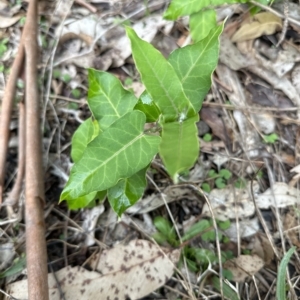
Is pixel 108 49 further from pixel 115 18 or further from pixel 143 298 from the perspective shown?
pixel 143 298

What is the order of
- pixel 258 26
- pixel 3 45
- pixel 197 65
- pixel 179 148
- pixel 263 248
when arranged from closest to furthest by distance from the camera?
pixel 179 148, pixel 197 65, pixel 263 248, pixel 258 26, pixel 3 45

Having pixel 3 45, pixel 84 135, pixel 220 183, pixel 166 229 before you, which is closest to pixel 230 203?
pixel 220 183

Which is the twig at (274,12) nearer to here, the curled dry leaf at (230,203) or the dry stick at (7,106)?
the curled dry leaf at (230,203)

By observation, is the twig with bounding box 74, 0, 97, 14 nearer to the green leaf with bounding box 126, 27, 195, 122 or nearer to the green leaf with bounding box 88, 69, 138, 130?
the green leaf with bounding box 88, 69, 138, 130

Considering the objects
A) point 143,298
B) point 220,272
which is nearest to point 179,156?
point 220,272

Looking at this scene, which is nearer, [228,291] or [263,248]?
[228,291]

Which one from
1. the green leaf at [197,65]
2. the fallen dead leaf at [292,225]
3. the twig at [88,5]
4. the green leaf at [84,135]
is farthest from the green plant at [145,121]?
the twig at [88,5]

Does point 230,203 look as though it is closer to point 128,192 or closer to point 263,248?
point 263,248
